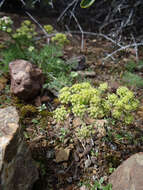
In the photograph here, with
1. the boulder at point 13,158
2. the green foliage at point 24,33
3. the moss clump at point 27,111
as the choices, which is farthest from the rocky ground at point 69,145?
the green foliage at point 24,33

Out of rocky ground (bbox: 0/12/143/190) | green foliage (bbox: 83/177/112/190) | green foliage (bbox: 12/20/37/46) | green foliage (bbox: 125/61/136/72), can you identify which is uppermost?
green foliage (bbox: 12/20/37/46)

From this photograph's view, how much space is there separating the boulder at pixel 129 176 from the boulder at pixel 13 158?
858 mm

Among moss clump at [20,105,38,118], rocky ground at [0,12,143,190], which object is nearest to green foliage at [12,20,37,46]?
rocky ground at [0,12,143,190]

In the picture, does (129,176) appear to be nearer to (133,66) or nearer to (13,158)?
(13,158)

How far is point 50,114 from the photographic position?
2996mm

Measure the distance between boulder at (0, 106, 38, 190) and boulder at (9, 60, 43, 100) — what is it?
1.05 meters

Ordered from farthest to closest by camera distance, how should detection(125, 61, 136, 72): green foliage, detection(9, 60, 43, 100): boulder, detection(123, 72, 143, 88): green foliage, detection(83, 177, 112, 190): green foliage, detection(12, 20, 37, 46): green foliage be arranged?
detection(125, 61, 136, 72): green foliage < detection(123, 72, 143, 88): green foliage < detection(12, 20, 37, 46): green foliage < detection(9, 60, 43, 100): boulder < detection(83, 177, 112, 190): green foliage

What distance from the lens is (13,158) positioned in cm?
178

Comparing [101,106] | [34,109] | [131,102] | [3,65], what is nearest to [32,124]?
[34,109]

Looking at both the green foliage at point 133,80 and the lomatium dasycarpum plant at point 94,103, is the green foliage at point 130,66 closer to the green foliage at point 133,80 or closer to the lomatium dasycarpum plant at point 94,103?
the green foliage at point 133,80

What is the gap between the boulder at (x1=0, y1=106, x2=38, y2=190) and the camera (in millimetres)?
1659

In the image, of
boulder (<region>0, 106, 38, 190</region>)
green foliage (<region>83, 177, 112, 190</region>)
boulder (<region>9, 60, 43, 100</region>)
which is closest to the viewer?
boulder (<region>0, 106, 38, 190</region>)

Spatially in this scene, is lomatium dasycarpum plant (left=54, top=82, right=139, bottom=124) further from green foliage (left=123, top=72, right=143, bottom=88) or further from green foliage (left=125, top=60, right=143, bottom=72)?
green foliage (left=125, top=60, right=143, bottom=72)

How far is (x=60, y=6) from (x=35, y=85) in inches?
158
